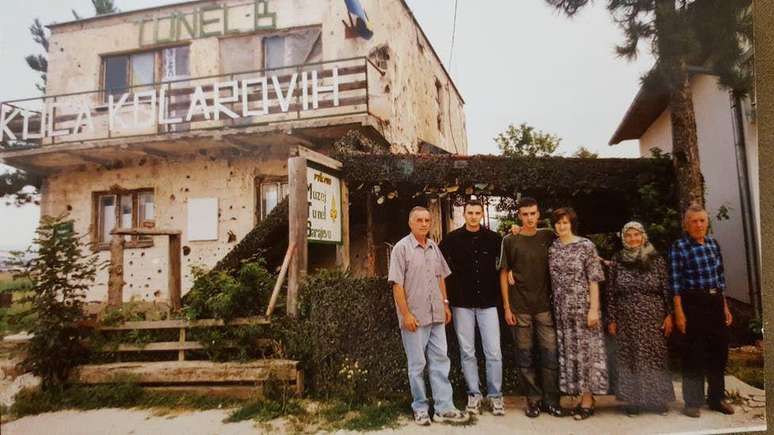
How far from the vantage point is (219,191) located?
8.46 meters

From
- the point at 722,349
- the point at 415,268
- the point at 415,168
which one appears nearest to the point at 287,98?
the point at 415,168

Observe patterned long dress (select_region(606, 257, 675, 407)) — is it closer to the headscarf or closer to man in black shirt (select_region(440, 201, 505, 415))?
the headscarf

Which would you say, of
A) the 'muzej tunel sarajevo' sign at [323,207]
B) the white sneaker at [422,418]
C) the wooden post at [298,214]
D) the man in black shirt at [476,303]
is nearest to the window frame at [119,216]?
the wooden post at [298,214]

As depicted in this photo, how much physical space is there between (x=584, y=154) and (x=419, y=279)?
3.46m

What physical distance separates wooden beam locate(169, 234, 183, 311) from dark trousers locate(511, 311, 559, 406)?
4.29m

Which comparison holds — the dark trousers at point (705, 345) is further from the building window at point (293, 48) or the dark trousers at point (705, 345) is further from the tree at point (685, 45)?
the building window at point (293, 48)

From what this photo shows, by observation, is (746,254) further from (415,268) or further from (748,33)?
(415,268)

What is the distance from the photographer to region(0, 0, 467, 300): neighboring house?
25.1ft

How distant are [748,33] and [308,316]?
5.93 m

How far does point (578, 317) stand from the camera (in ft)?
11.7

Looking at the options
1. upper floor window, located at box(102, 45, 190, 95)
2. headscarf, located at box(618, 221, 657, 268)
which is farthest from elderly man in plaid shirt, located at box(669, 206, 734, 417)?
upper floor window, located at box(102, 45, 190, 95)

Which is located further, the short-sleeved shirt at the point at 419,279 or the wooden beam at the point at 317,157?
the wooden beam at the point at 317,157

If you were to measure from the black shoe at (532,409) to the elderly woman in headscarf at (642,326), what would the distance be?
75 cm

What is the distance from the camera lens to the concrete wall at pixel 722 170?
5.05m
